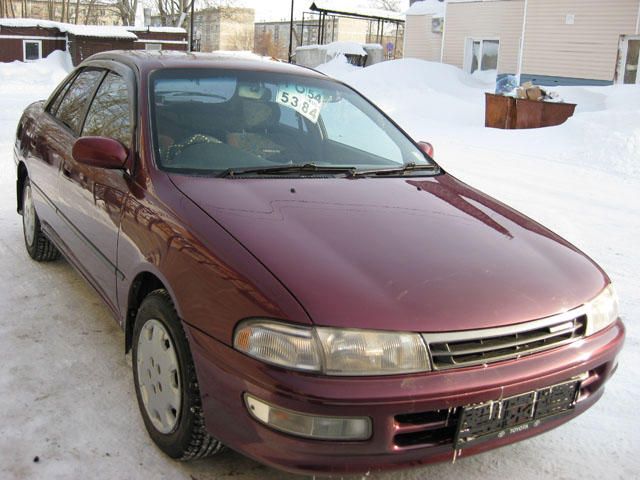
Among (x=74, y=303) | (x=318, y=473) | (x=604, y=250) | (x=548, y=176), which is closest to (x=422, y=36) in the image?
(x=548, y=176)

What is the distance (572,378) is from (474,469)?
1.92 ft

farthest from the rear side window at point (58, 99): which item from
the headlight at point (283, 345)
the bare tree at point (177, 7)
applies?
the bare tree at point (177, 7)

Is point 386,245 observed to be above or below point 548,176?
above

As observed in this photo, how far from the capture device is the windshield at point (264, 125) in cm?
316

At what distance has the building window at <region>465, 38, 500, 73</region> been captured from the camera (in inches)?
998

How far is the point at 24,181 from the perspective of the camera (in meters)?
5.00

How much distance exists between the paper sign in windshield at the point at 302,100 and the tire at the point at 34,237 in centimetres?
201

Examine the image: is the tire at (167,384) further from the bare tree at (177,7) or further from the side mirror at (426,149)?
the bare tree at (177,7)

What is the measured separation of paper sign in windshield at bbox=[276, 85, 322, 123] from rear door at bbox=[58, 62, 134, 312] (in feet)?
2.70

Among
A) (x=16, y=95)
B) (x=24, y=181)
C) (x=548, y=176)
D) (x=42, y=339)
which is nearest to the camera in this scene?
(x=42, y=339)

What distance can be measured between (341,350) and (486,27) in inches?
993

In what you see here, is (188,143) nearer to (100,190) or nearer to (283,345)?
(100,190)

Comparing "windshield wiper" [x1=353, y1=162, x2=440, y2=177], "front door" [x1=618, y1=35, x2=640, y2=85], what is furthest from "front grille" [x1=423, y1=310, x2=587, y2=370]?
"front door" [x1=618, y1=35, x2=640, y2=85]

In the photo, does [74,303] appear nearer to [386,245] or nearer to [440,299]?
[386,245]
